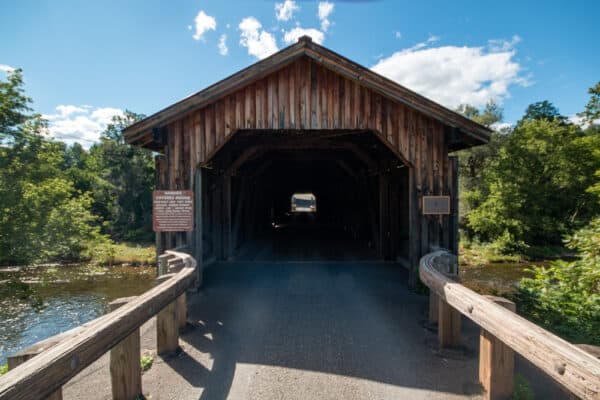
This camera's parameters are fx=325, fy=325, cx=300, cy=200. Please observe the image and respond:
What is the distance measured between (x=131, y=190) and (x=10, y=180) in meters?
21.3

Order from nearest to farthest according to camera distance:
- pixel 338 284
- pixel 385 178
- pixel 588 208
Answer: pixel 338 284 → pixel 385 178 → pixel 588 208

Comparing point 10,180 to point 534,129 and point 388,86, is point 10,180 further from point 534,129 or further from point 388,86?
point 534,129

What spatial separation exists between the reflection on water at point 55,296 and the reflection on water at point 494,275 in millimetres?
14122

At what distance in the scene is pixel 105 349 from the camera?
2.21 meters

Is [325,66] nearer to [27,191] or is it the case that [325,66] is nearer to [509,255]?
[27,191]

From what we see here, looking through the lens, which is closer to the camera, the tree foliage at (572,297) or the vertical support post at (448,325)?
the vertical support post at (448,325)

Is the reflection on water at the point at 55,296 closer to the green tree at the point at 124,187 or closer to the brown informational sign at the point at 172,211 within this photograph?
the brown informational sign at the point at 172,211

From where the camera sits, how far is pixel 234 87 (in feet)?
19.7

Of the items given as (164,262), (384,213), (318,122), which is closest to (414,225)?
(318,122)

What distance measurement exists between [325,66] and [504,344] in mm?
5087

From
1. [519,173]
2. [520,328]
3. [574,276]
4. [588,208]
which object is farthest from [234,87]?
[588,208]

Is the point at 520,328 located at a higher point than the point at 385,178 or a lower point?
lower

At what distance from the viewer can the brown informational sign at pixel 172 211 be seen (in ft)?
20.5

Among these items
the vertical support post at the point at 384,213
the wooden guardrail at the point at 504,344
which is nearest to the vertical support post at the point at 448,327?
the wooden guardrail at the point at 504,344
